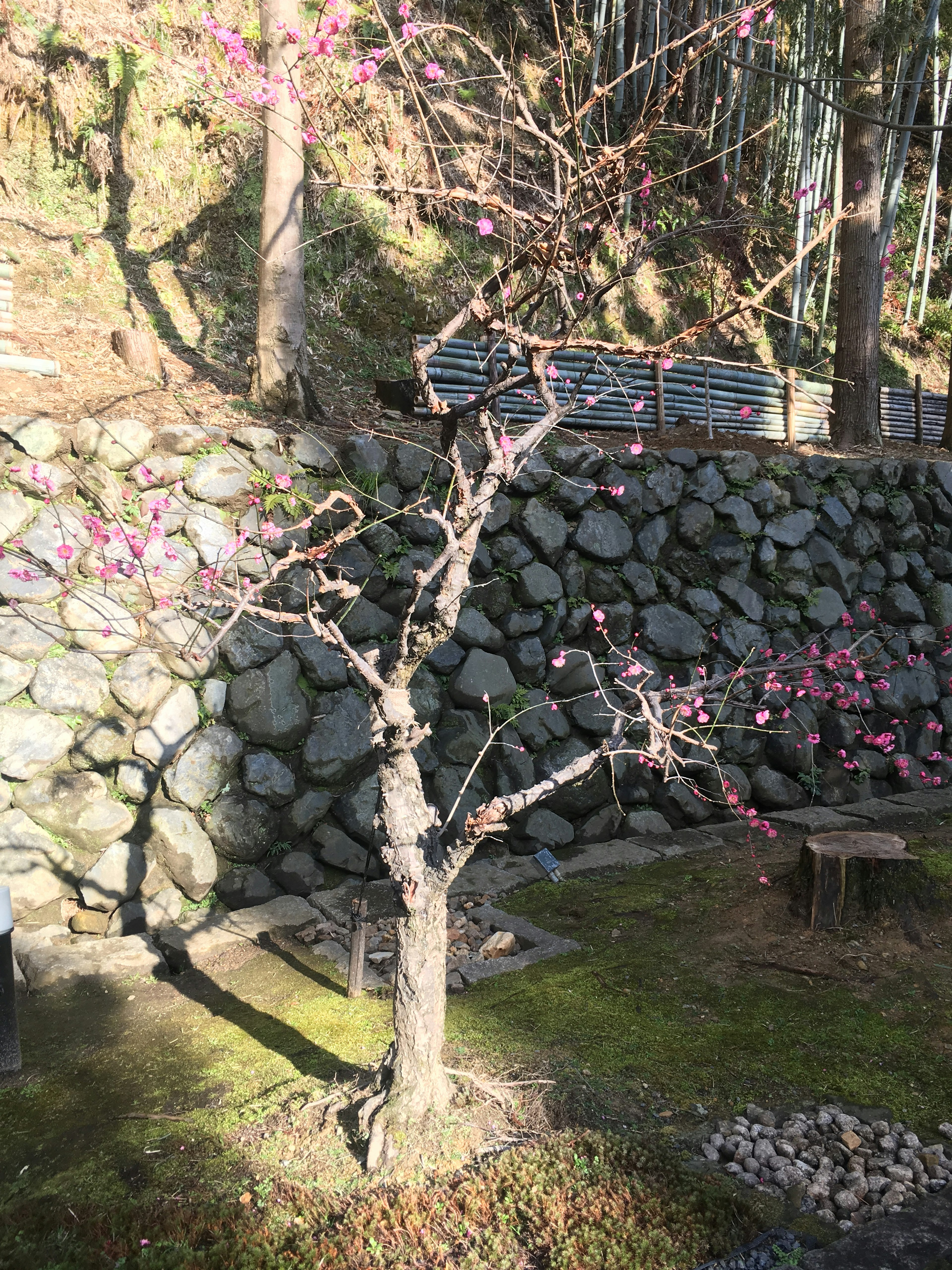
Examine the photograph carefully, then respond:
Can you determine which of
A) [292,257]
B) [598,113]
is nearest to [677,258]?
[598,113]

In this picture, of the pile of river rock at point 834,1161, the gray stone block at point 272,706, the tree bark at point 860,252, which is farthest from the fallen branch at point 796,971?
the tree bark at point 860,252

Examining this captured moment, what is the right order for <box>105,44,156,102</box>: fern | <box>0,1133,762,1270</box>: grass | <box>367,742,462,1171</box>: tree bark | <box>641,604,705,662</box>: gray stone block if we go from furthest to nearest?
<box>105,44,156,102</box>: fern
<box>641,604,705,662</box>: gray stone block
<box>367,742,462,1171</box>: tree bark
<box>0,1133,762,1270</box>: grass

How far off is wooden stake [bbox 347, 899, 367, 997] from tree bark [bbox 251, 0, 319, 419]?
3470 millimetres

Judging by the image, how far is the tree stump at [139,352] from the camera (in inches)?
218

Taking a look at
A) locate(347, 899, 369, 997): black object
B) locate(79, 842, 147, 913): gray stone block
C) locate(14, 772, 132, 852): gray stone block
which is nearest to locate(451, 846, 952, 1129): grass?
locate(347, 899, 369, 997): black object

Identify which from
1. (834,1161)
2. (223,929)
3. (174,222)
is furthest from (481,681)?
(174,222)

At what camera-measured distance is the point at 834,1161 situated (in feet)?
7.78

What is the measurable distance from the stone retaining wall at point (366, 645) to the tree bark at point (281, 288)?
2.84 ft

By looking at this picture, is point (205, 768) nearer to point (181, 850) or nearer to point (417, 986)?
point (181, 850)

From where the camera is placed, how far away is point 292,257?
5.81 m

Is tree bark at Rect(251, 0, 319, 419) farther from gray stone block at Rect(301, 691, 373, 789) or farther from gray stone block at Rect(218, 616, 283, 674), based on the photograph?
gray stone block at Rect(301, 691, 373, 789)

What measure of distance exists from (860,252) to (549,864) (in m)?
6.29

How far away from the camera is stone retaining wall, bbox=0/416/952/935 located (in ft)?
13.5

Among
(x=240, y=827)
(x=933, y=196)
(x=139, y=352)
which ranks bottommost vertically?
(x=240, y=827)
